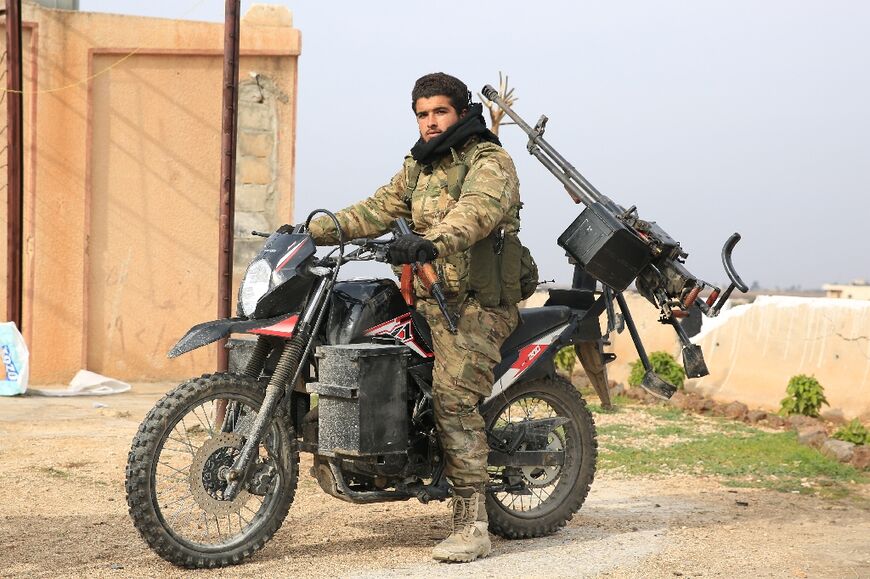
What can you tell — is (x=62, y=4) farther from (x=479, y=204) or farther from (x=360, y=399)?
(x=360, y=399)

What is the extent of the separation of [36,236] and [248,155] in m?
2.25

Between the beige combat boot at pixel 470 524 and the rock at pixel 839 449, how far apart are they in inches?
154

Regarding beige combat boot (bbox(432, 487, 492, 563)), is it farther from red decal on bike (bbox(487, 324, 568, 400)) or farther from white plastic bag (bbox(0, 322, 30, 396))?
white plastic bag (bbox(0, 322, 30, 396))

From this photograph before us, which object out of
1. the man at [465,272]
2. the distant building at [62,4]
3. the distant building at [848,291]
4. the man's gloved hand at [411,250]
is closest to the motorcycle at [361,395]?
the man at [465,272]

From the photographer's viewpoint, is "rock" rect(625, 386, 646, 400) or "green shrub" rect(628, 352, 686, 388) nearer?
"rock" rect(625, 386, 646, 400)

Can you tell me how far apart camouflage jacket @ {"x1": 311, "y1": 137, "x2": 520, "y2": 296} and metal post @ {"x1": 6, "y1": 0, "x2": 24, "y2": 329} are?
706 cm

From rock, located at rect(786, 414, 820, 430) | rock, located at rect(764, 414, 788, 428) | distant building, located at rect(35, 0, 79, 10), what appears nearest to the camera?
rock, located at rect(786, 414, 820, 430)

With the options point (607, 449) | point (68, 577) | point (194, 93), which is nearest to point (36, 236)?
point (194, 93)

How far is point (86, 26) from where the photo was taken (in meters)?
12.7

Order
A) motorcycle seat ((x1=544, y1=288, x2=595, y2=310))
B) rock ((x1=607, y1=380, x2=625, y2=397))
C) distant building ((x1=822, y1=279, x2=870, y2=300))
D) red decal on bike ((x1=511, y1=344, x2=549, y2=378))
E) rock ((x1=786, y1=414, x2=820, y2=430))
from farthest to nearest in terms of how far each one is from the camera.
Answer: distant building ((x1=822, y1=279, x2=870, y2=300)) → rock ((x1=607, y1=380, x2=625, y2=397)) → rock ((x1=786, y1=414, x2=820, y2=430)) → motorcycle seat ((x1=544, y1=288, x2=595, y2=310)) → red decal on bike ((x1=511, y1=344, x2=549, y2=378))

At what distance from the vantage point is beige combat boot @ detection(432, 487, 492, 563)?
5.42 meters

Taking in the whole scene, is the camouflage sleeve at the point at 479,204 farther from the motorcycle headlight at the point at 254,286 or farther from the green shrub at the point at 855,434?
the green shrub at the point at 855,434

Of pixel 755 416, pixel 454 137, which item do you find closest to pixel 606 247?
pixel 454 137

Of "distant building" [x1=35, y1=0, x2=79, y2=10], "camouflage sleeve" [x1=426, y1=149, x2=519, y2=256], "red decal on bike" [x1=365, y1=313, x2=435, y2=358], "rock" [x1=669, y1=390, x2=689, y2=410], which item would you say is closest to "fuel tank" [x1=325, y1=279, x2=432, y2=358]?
"red decal on bike" [x1=365, y1=313, x2=435, y2=358]
